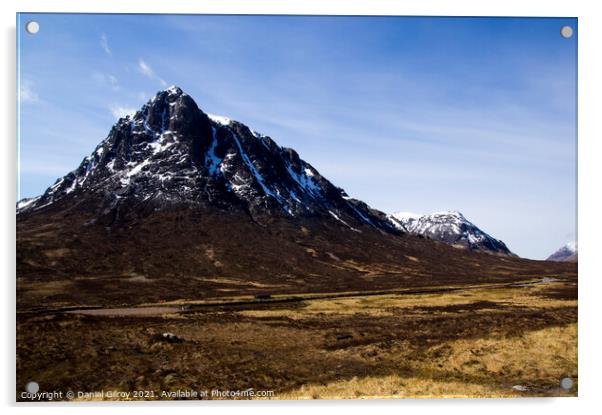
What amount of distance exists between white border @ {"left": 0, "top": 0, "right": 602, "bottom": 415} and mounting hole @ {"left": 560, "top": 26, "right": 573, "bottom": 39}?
0.43 m

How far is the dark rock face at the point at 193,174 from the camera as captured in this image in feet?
381

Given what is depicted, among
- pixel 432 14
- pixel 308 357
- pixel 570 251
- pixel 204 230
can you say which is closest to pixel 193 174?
pixel 204 230

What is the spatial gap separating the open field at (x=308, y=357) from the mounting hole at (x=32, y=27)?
12.5m

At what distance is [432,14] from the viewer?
19938 mm

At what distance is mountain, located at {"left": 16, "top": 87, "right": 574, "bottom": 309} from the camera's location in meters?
71.8

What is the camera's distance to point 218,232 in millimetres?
110625

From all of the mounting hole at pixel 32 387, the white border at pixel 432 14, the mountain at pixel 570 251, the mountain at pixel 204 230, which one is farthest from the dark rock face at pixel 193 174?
the mountain at pixel 570 251

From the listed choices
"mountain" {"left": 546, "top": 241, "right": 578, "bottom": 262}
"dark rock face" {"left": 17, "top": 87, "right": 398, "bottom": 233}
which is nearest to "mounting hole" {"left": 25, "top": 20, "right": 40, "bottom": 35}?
"mountain" {"left": 546, "top": 241, "right": 578, "bottom": 262}

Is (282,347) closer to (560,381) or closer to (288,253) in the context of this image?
(560,381)

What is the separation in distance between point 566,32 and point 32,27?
23.6m

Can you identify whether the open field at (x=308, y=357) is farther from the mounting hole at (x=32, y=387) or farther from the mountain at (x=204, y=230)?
the mountain at (x=204, y=230)

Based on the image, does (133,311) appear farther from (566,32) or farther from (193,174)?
(193,174)
